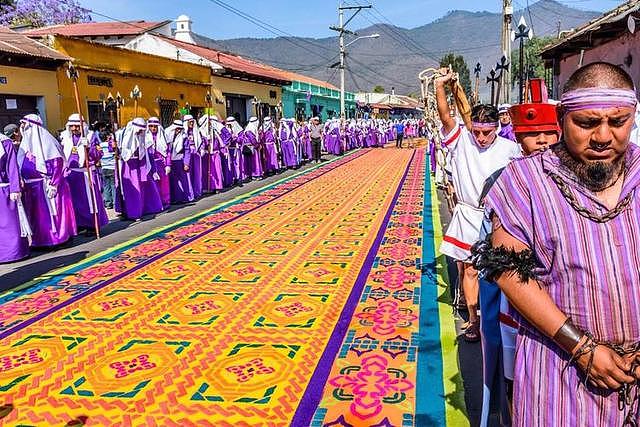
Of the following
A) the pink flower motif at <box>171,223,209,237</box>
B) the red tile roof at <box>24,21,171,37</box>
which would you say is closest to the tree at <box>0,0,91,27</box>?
the red tile roof at <box>24,21,171,37</box>

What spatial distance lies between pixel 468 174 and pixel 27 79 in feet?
41.0

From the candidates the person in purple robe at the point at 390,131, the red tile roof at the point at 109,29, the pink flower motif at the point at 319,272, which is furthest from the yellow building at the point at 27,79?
the person in purple robe at the point at 390,131

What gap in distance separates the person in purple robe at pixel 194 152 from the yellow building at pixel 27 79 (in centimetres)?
388

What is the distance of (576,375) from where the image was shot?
170 cm

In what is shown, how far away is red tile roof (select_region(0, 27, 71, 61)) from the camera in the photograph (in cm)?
1249

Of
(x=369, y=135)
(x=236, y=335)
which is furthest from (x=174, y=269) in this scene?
(x=369, y=135)

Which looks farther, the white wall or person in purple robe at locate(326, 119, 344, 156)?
person in purple robe at locate(326, 119, 344, 156)

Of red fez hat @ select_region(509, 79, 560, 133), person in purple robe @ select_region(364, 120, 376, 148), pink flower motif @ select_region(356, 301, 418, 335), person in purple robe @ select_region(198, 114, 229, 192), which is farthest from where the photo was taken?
person in purple robe @ select_region(364, 120, 376, 148)

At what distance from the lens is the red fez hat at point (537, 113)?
8.99 ft

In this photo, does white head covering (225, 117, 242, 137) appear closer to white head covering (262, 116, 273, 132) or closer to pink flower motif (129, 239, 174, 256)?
white head covering (262, 116, 273, 132)

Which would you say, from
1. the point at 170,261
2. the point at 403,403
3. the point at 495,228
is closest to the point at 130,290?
the point at 170,261

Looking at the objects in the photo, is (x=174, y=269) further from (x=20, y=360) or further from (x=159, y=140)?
(x=159, y=140)

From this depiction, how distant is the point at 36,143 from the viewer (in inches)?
294

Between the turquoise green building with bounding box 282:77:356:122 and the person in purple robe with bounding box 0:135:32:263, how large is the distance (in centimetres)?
2342
